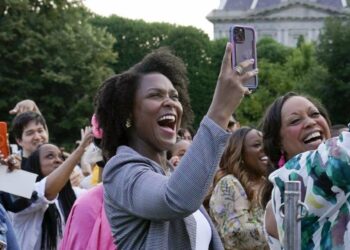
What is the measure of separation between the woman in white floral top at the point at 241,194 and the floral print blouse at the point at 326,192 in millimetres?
3019

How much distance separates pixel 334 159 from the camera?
11.2 ft

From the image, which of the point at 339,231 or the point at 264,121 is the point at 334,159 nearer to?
the point at 339,231

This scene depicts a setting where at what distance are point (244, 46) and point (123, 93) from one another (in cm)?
73

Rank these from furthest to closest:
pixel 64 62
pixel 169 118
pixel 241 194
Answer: pixel 64 62 < pixel 241 194 < pixel 169 118

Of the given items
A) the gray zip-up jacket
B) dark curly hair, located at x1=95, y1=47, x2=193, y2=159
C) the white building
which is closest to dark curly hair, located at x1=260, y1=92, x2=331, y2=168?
dark curly hair, located at x1=95, y1=47, x2=193, y2=159

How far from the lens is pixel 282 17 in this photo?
115 m

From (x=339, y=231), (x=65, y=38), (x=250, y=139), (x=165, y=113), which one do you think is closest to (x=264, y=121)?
(x=165, y=113)

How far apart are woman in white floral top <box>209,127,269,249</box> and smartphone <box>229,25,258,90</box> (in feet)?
10.1

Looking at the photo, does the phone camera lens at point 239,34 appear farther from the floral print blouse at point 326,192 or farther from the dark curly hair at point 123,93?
the dark curly hair at point 123,93

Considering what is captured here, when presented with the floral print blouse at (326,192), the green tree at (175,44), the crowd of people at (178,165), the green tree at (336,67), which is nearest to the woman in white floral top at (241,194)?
the crowd of people at (178,165)

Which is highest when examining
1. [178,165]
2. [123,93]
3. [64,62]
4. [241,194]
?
[123,93]

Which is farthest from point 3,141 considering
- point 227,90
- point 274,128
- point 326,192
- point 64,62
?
point 64,62

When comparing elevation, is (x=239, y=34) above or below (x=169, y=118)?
above

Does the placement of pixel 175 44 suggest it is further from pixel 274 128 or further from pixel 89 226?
pixel 89 226
